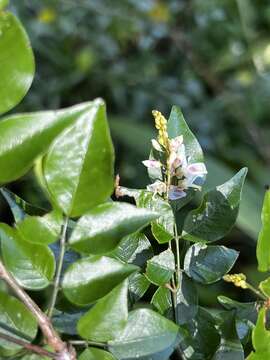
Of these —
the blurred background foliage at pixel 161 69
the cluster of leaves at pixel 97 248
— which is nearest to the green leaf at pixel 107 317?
the cluster of leaves at pixel 97 248

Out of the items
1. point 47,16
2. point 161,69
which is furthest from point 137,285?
point 161,69

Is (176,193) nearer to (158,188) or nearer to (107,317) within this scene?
(158,188)

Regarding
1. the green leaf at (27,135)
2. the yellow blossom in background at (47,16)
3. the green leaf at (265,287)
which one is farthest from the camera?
the yellow blossom in background at (47,16)

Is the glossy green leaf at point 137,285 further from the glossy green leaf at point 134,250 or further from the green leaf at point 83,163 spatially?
the green leaf at point 83,163

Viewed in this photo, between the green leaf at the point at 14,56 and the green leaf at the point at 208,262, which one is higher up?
the green leaf at the point at 14,56

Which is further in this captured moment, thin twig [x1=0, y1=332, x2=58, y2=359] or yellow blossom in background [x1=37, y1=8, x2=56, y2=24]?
yellow blossom in background [x1=37, y1=8, x2=56, y2=24]

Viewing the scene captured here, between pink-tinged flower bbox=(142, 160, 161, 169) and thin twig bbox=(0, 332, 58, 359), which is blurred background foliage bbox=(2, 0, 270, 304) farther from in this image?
thin twig bbox=(0, 332, 58, 359)

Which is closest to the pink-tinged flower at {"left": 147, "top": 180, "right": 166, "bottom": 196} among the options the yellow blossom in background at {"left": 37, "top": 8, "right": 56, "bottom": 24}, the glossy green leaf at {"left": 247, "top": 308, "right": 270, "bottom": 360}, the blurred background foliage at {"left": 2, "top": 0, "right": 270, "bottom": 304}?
the glossy green leaf at {"left": 247, "top": 308, "right": 270, "bottom": 360}
